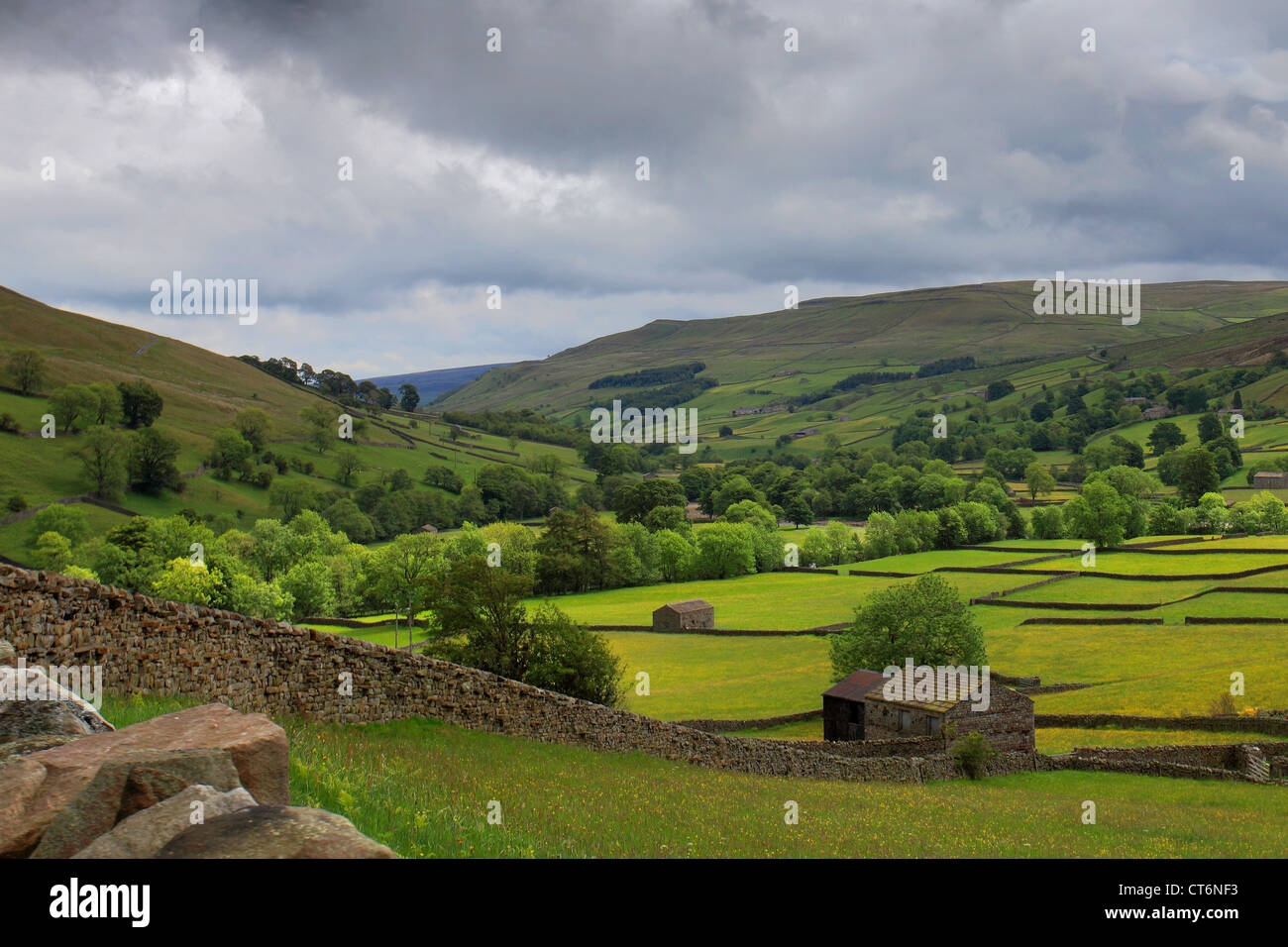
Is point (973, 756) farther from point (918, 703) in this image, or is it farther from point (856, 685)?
point (856, 685)

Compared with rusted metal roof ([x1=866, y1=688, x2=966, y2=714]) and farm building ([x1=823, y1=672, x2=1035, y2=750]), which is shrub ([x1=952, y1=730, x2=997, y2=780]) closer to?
farm building ([x1=823, y1=672, x2=1035, y2=750])

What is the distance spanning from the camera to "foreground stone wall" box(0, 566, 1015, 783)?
14.4m

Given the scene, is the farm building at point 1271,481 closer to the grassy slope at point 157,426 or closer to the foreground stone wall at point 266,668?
the grassy slope at point 157,426

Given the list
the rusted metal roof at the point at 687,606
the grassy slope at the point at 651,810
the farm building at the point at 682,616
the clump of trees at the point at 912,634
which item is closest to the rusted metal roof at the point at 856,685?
the clump of trees at the point at 912,634

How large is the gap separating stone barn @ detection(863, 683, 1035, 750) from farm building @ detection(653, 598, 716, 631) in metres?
41.5

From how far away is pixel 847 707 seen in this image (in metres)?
39.4

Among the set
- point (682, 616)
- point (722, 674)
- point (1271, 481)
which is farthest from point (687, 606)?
point (1271, 481)

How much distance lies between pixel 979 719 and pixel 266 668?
28.3m

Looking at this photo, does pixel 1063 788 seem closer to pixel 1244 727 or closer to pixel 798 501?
pixel 1244 727

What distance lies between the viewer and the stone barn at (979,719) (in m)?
35.3

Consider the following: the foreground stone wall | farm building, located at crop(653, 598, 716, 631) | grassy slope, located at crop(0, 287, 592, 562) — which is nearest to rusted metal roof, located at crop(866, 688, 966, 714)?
the foreground stone wall
